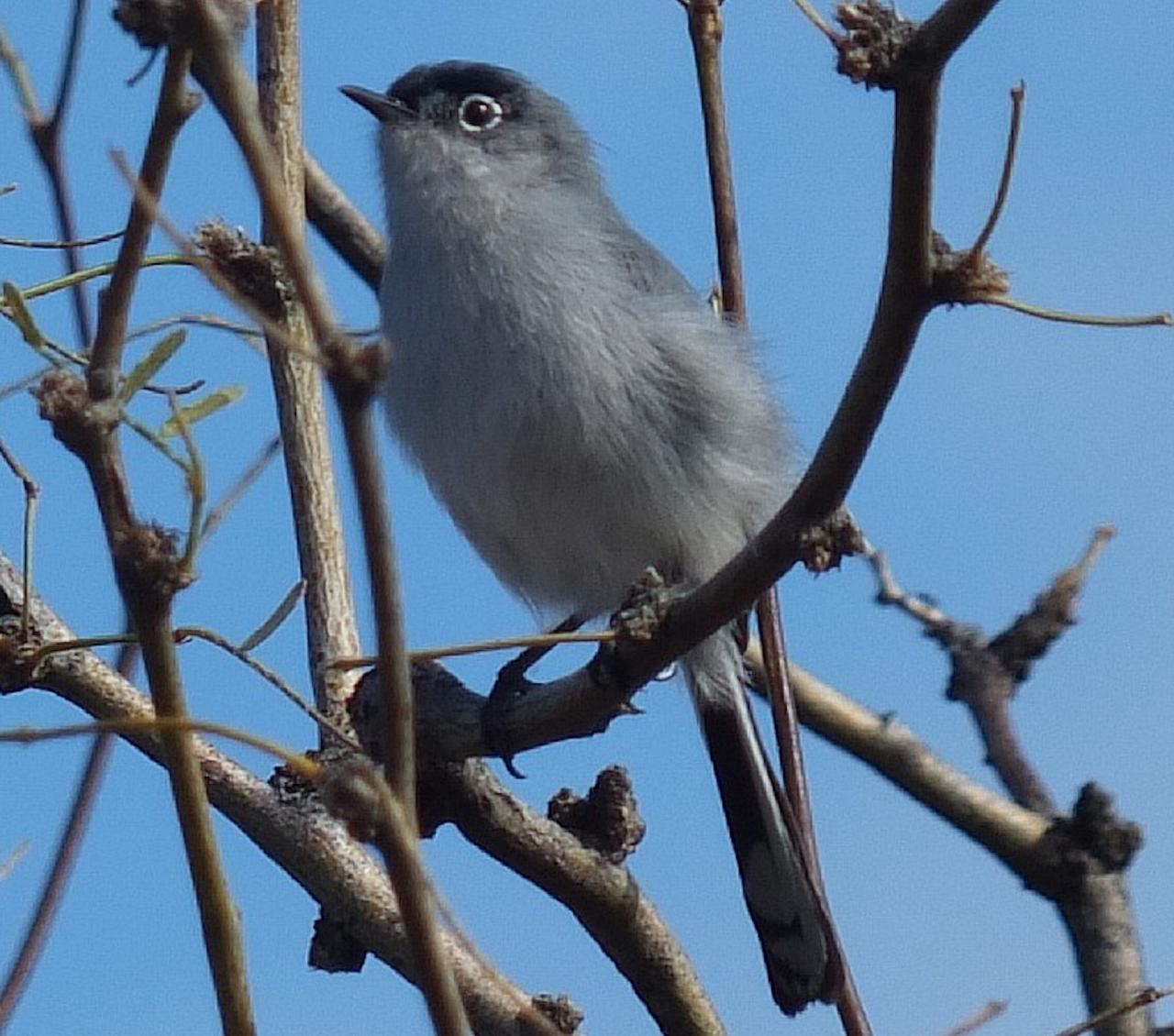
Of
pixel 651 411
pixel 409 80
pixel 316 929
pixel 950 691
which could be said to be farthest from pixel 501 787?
pixel 409 80

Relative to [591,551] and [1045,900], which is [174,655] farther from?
[591,551]

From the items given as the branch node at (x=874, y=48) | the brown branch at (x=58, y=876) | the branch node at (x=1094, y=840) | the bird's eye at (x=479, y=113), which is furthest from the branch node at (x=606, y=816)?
the bird's eye at (x=479, y=113)

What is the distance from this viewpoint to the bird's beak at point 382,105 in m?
4.26

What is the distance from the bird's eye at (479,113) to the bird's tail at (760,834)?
4.24 ft

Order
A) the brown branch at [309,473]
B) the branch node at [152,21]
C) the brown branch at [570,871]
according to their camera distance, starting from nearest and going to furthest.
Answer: the branch node at [152,21] < the brown branch at [570,871] < the brown branch at [309,473]

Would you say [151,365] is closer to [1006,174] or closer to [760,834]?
[1006,174]

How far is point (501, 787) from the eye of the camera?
2.71 m

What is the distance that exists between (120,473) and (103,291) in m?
0.11

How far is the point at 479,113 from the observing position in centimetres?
433

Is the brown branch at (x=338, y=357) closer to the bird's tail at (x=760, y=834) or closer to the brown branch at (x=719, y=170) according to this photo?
the brown branch at (x=719, y=170)

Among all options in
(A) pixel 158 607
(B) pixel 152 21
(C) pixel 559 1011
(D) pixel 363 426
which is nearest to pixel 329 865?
(C) pixel 559 1011

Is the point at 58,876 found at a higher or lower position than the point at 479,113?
lower

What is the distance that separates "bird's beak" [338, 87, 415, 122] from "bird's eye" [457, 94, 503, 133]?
12 centimetres

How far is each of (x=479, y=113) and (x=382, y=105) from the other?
0.73ft
